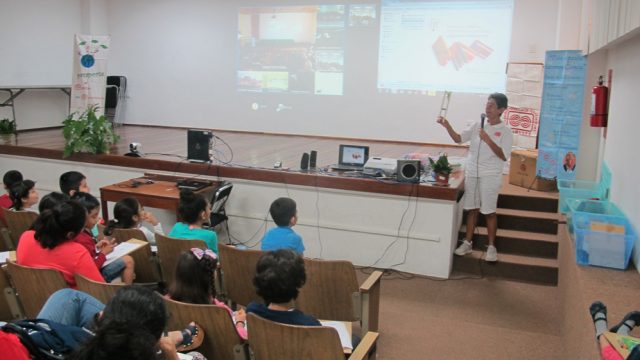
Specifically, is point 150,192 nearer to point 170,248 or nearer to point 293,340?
point 170,248

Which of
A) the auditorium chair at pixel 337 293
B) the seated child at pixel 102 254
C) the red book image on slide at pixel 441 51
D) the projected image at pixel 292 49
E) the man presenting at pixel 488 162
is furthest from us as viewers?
the projected image at pixel 292 49

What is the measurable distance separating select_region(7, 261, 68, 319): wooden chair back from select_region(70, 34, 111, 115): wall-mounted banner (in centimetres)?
517

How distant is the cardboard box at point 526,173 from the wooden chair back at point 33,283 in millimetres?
4608

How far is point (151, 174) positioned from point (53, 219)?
307 centimetres

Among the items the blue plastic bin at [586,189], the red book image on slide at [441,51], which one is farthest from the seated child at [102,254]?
the red book image on slide at [441,51]

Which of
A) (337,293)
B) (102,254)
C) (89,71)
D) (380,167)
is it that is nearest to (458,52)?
(380,167)

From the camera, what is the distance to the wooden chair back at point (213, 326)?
2162 mm

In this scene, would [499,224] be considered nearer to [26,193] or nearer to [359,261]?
[359,261]

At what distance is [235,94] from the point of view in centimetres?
1020

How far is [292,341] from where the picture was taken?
2055 mm

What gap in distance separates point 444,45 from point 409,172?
4560mm

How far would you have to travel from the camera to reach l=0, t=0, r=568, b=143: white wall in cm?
900

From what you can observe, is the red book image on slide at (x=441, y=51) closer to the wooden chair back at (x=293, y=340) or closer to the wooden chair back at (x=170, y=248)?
the wooden chair back at (x=170, y=248)

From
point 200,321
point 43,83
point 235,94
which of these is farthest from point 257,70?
point 200,321
